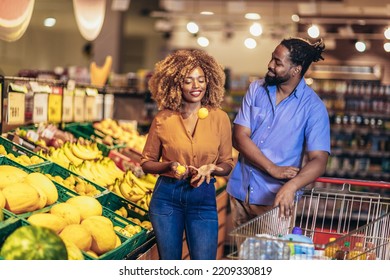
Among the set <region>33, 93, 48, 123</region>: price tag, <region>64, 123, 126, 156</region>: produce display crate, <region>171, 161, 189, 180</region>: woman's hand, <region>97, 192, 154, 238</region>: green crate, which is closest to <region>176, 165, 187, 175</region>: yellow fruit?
<region>171, 161, 189, 180</region>: woman's hand

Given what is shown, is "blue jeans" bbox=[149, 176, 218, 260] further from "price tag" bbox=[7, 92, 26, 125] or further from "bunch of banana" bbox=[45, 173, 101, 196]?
"price tag" bbox=[7, 92, 26, 125]

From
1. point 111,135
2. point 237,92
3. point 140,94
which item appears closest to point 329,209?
point 237,92

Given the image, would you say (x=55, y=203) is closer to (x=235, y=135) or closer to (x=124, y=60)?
(x=235, y=135)

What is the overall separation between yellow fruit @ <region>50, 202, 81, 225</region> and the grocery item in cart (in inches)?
48.0

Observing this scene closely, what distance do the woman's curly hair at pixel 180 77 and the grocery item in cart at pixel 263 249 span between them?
112cm

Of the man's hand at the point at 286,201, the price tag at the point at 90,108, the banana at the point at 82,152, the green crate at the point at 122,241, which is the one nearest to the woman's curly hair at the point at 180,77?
the man's hand at the point at 286,201

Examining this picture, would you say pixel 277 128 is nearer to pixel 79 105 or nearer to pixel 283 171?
A: pixel 283 171

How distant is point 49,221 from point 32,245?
68cm

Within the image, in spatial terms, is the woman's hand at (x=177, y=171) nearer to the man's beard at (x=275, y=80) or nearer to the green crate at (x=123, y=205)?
the man's beard at (x=275, y=80)

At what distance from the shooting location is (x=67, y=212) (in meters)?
3.96

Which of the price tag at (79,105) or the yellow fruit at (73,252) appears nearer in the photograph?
the yellow fruit at (73,252)

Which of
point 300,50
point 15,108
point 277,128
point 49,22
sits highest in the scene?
point 49,22

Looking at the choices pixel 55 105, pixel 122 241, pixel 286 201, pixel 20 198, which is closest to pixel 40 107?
pixel 55 105

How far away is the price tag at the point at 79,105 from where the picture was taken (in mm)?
7004
